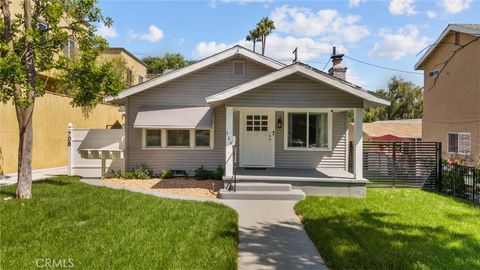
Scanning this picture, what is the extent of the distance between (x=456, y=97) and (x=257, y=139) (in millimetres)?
13332

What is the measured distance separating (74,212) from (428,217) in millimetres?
8416

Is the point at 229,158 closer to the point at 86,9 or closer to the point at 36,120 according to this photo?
the point at 86,9

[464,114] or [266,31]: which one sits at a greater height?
[266,31]

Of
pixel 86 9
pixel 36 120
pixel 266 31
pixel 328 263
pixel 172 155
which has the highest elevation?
pixel 266 31

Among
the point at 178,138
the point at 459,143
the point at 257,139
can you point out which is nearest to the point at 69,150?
the point at 178,138

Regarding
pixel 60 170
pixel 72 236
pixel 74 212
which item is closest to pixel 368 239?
pixel 72 236

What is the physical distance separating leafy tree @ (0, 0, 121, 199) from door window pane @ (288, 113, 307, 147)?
717 cm

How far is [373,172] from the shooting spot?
1377cm

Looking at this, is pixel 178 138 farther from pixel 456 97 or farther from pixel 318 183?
pixel 456 97

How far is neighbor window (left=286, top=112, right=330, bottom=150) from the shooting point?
47.1ft

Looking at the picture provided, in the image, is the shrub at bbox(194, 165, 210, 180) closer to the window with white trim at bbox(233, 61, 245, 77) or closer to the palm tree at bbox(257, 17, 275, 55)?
the window with white trim at bbox(233, 61, 245, 77)

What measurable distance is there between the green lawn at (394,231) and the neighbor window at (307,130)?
399 cm

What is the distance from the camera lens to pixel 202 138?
14.9 meters

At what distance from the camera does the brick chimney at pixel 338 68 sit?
1434 cm
